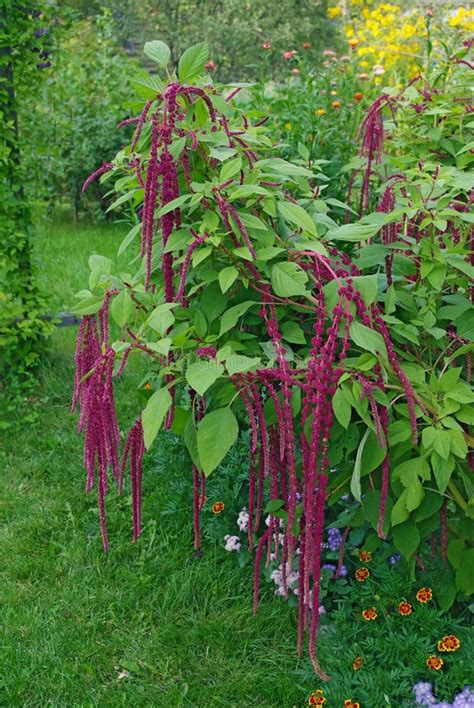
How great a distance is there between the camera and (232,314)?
1715mm

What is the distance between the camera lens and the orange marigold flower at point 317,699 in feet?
6.92

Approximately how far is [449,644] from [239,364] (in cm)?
103

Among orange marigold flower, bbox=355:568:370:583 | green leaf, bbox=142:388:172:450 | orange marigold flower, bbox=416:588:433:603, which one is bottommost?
orange marigold flower, bbox=355:568:370:583

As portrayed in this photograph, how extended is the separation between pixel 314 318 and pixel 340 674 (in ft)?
3.08

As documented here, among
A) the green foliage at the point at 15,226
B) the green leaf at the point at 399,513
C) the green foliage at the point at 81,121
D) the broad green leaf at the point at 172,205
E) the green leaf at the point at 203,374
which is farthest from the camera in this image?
the green foliage at the point at 81,121

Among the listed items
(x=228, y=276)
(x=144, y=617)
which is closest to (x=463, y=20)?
(x=144, y=617)

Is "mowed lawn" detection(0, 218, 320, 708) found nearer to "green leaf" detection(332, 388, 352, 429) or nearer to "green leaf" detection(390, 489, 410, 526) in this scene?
"green leaf" detection(390, 489, 410, 526)

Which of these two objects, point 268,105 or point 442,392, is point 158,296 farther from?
point 268,105

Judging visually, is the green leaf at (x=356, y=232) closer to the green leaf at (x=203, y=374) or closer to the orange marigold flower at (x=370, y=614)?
the green leaf at (x=203, y=374)

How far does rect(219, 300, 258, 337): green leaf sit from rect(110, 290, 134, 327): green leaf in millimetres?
189

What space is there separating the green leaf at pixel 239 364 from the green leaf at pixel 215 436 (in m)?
0.14

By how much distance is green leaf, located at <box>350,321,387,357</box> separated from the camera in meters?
1.56

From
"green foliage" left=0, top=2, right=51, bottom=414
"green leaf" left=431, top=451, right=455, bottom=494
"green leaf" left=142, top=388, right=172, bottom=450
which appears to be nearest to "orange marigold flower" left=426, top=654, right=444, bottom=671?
"green leaf" left=431, top=451, right=455, bottom=494

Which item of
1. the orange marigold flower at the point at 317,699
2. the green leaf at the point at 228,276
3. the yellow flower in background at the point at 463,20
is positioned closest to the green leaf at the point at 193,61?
the green leaf at the point at 228,276
